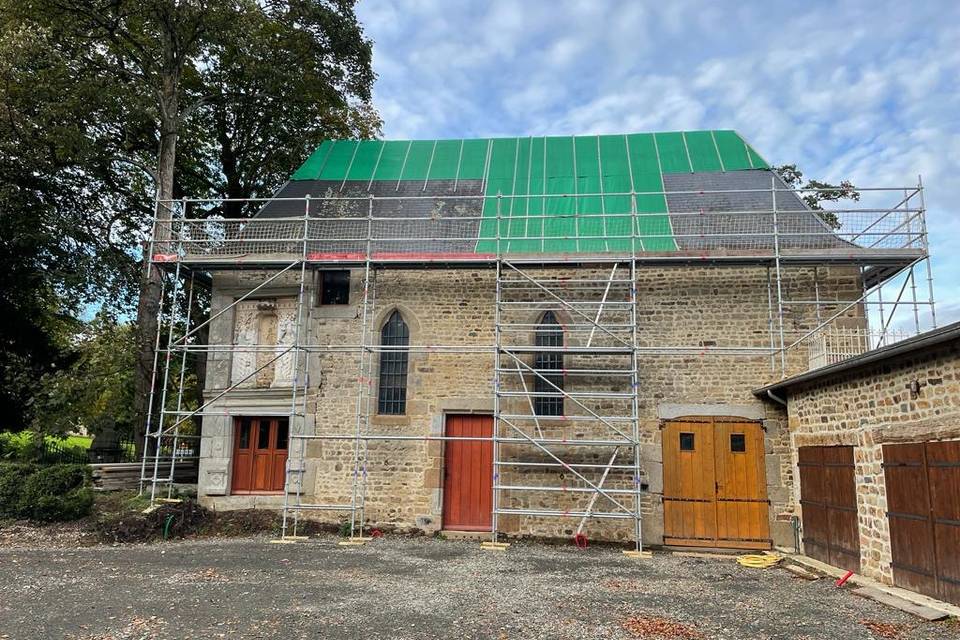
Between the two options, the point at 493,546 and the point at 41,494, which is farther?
the point at 41,494

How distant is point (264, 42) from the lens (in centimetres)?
1501

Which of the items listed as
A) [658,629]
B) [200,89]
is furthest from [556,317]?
[200,89]

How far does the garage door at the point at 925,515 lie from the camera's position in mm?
5977

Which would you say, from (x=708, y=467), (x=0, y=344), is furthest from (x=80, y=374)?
(x=708, y=467)

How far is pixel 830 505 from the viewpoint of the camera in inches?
329

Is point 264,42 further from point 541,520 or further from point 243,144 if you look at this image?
point 541,520

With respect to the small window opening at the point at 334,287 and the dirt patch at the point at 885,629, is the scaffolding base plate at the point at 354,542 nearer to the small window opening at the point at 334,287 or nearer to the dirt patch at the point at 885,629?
the small window opening at the point at 334,287

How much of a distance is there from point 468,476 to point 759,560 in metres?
4.47

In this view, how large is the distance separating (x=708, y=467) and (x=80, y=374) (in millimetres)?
12299

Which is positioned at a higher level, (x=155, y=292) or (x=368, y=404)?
(x=155, y=292)

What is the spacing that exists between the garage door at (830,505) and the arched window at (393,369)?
616cm

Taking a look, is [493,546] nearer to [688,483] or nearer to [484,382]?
[484,382]

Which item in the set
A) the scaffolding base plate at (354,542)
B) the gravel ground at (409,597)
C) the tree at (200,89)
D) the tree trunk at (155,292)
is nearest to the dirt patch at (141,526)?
the gravel ground at (409,597)

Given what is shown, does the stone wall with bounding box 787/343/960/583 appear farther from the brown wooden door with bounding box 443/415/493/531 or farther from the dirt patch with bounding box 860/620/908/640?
the brown wooden door with bounding box 443/415/493/531
